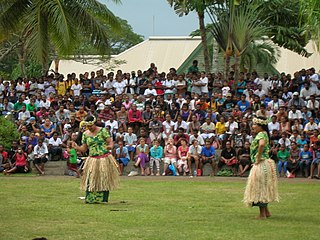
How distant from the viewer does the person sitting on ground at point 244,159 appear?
2288 cm

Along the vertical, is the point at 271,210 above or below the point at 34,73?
below

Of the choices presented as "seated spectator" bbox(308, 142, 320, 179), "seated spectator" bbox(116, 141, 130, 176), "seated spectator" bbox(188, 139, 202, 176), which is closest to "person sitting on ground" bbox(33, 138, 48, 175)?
"seated spectator" bbox(116, 141, 130, 176)

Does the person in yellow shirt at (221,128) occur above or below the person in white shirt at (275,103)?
below

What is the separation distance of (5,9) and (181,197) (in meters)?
11.8

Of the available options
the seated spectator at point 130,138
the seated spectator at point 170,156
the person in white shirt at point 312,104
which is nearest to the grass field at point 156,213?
the seated spectator at point 170,156

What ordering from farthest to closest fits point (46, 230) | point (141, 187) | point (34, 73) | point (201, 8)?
point (34, 73)
point (201, 8)
point (141, 187)
point (46, 230)

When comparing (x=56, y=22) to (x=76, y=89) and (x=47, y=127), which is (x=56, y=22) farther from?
(x=76, y=89)

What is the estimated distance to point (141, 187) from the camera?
1908 cm

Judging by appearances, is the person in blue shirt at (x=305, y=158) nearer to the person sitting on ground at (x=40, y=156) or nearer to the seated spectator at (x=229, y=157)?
the seated spectator at (x=229, y=157)

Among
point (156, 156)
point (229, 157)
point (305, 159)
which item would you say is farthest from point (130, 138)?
point (305, 159)

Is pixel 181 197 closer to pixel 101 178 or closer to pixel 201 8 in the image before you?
pixel 101 178

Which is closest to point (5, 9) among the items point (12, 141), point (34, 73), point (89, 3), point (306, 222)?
point (89, 3)

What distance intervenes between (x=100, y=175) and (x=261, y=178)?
3.40m

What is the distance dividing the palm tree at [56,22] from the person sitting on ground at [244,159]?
6255 millimetres
